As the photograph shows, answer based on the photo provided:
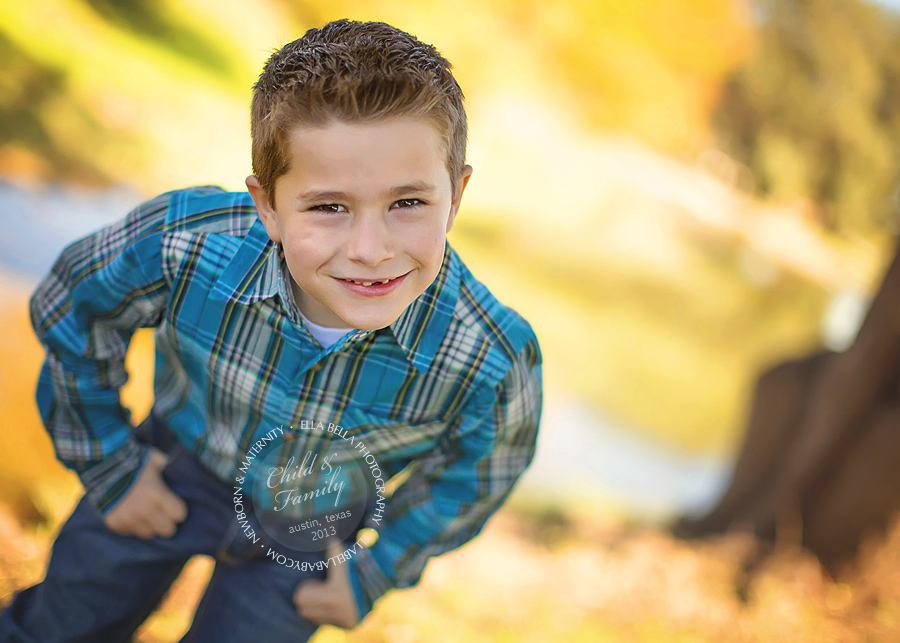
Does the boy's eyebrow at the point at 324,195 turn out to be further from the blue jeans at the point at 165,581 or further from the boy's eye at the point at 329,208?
the blue jeans at the point at 165,581

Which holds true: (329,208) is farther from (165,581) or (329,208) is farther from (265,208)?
(165,581)

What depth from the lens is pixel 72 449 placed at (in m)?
1.03

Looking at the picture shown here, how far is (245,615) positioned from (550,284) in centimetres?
266

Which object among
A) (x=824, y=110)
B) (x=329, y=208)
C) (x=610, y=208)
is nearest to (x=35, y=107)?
(x=329, y=208)

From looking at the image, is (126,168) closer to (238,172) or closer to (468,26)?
(238,172)

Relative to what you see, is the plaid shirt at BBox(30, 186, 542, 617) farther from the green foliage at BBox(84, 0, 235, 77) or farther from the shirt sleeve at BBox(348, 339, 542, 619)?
the green foliage at BBox(84, 0, 235, 77)

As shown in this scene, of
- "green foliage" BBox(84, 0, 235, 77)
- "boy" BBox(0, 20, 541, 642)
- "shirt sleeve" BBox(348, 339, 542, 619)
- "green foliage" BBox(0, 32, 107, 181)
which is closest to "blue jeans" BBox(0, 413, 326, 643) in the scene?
"boy" BBox(0, 20, 541, 642)

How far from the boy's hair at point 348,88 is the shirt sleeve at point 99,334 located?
0.22 meters

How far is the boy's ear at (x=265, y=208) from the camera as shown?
87cm

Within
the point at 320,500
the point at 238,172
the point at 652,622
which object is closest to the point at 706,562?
the point at 652,622

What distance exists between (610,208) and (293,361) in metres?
3.05

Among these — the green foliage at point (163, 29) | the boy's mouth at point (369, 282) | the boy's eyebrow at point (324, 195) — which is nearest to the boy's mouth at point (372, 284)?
the boy's mouth at point (369, 282)

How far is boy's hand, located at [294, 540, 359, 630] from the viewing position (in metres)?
1.04

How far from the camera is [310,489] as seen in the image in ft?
3.59
